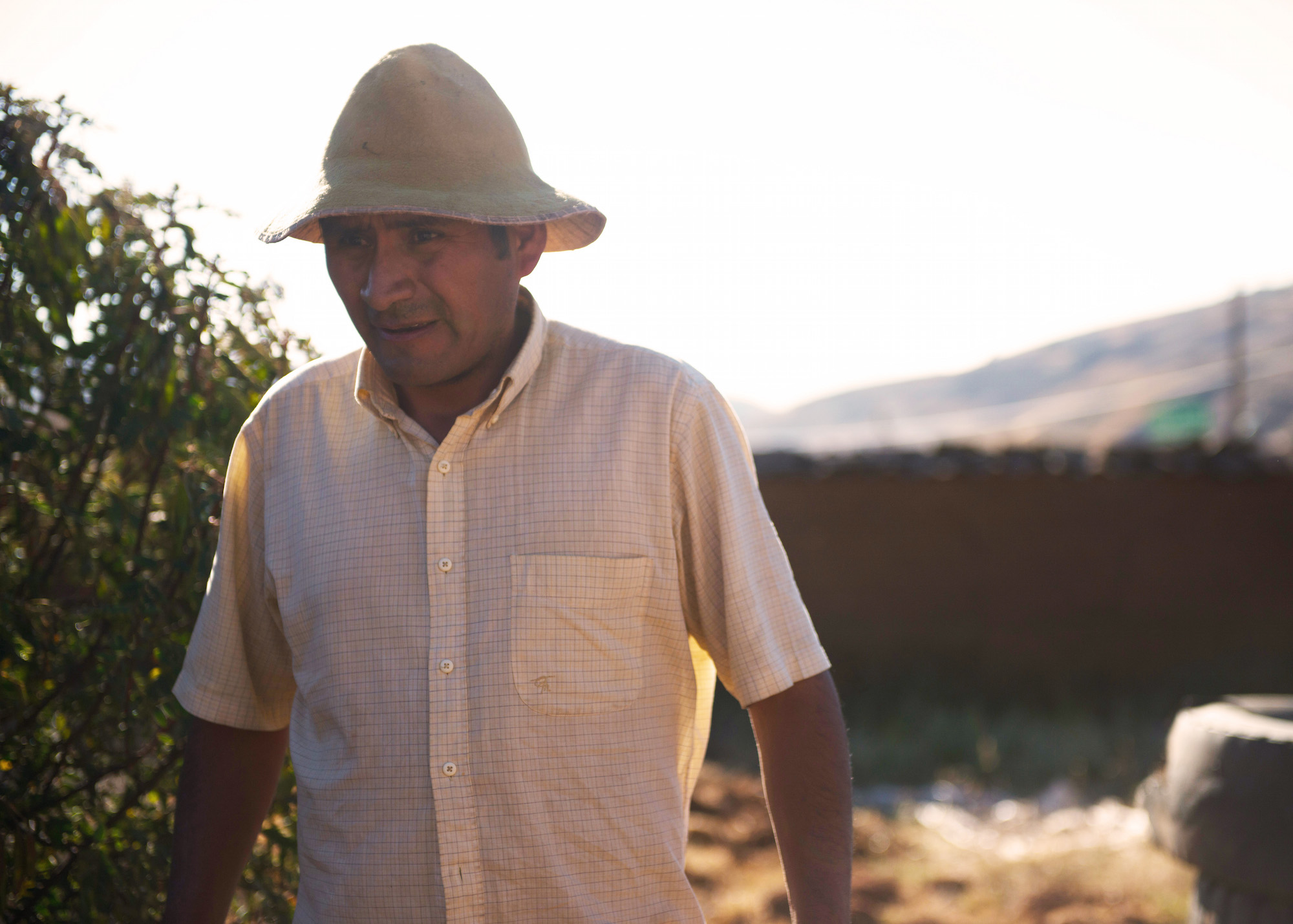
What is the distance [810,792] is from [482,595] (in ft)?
1.71

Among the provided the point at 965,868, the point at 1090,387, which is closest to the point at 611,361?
the point at 965,868

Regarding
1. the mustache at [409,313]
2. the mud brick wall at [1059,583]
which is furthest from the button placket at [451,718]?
the mud brick wall at [1059,583]

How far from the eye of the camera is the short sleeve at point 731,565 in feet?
4.78

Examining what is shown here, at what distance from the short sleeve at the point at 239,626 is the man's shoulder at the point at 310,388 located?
5 cm

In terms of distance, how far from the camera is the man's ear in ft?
5.53

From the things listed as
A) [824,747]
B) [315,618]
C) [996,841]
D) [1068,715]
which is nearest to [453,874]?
[315,618]

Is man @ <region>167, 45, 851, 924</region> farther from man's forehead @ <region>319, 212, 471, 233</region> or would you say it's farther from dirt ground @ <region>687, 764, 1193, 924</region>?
dirt ground @ <region>687, 764, 1193, 924</region>

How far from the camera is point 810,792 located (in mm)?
1440

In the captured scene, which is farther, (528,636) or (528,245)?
(528,245)

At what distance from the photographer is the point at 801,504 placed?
796 centimetres

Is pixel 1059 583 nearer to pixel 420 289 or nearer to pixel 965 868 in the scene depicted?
pixel 965 868

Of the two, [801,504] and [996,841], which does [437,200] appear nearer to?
[996,841]

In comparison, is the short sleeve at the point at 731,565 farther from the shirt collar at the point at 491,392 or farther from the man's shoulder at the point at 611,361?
the shirt collar at the point at 491,392

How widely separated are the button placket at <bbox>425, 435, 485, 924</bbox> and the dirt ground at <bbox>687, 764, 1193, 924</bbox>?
307 cm
